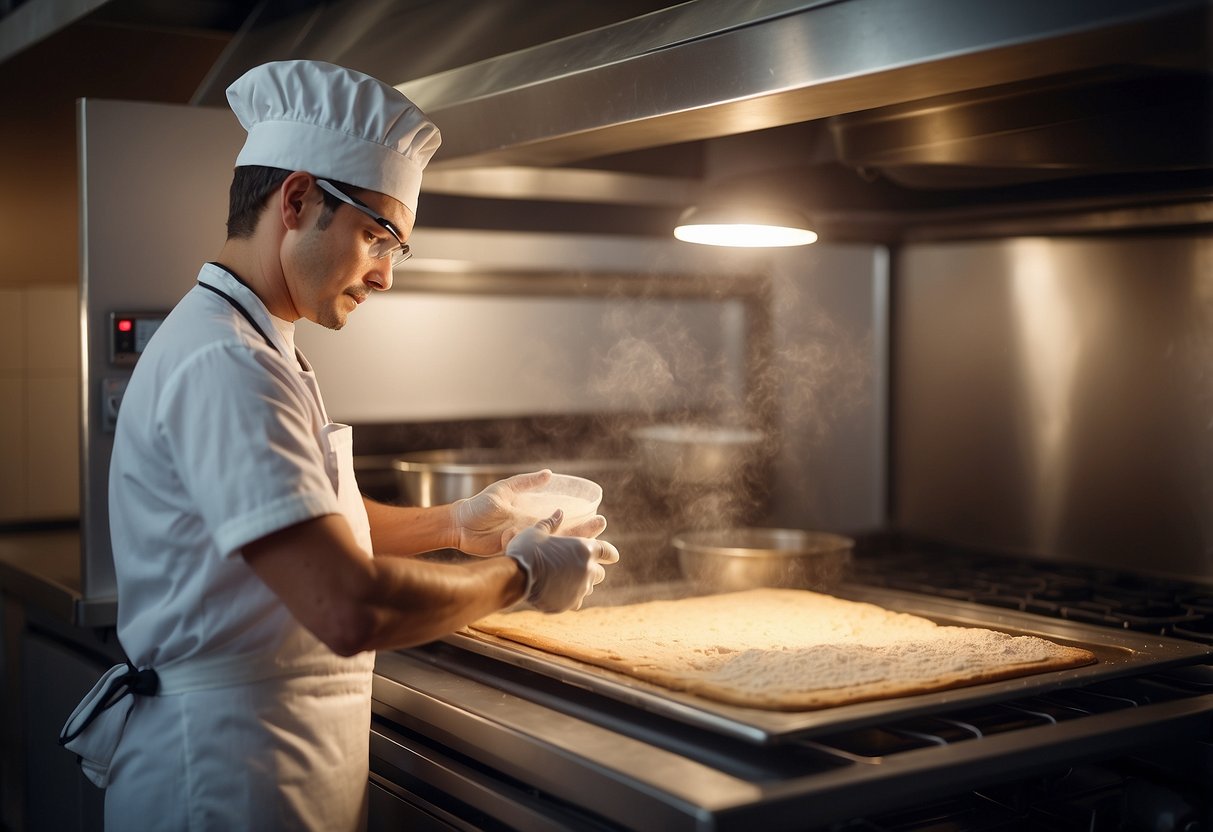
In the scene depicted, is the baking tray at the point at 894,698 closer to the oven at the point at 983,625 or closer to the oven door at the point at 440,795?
the oven at the point at 983,625

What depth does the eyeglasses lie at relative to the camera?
4.66 ft

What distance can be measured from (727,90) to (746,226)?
42 cm

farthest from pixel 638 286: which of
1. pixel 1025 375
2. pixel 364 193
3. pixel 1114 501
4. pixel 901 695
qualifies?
pixel 901 695

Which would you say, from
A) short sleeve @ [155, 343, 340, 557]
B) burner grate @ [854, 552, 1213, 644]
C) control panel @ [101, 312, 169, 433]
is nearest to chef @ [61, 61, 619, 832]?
short sleeve @ [155, 343, 340, 557]

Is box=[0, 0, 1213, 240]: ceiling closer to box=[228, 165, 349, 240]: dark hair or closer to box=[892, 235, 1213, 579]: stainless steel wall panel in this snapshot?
box=[892, 235, 1213, 579]: stainless steel wall panel

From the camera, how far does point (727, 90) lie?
1.40 meters

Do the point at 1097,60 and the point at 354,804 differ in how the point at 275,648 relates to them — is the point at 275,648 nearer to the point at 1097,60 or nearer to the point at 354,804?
the point at 354,804

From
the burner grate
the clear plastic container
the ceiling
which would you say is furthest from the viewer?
the burner grate

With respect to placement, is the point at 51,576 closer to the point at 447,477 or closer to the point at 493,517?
the point at 447,477

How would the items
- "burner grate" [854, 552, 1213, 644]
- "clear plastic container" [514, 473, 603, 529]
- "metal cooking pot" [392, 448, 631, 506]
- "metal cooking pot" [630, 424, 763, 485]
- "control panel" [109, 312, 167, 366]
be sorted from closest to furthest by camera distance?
1. "clear plastic container" [514, 473, 603, 529]
2. "burner grate" [854, 552, 1213, 644]
3. "control panel" [109, 312, 167, 366]
4. "metal cooking pot" [392, 448, 631, 506]
5. "metal cooking pot" [630, 424, 763, 485]

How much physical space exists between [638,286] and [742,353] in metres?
0.39

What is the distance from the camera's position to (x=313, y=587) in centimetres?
123

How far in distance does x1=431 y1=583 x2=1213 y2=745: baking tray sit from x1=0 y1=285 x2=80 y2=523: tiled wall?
7.46ft

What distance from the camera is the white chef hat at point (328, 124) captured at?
4.71ft
